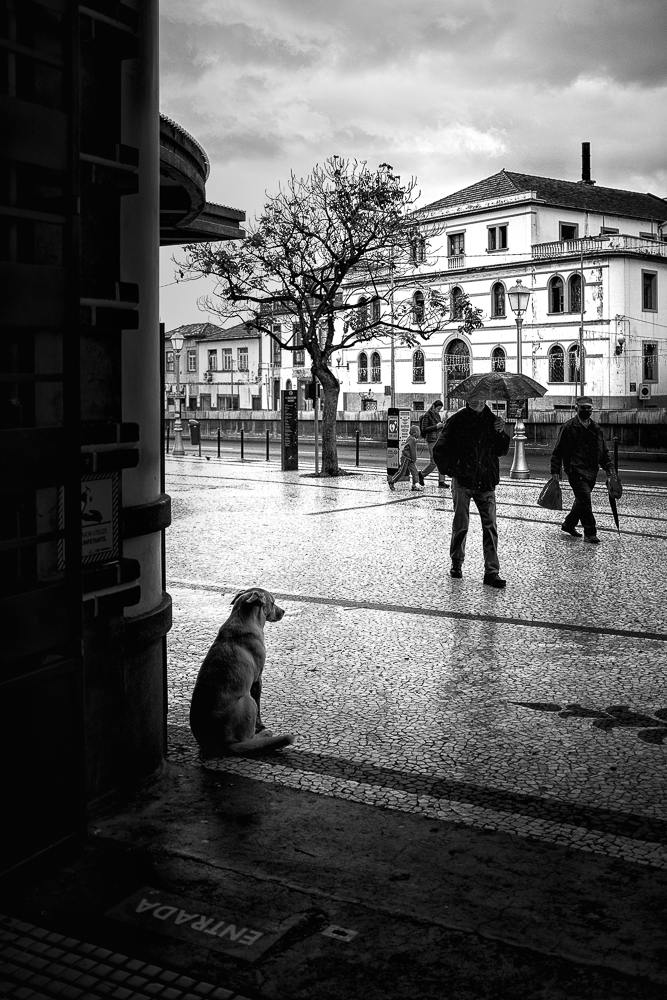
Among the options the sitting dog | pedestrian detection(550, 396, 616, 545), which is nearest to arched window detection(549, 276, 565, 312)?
pedestrian detection(550, 396, 616, 545)

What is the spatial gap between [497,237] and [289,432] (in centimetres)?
4047

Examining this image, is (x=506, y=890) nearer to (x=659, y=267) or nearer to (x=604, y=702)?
(x=604, y=702)

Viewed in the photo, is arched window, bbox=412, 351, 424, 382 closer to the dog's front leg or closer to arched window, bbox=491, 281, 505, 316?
arched window, bbox=491, 281, 505, 316

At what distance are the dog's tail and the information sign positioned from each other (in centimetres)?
2000

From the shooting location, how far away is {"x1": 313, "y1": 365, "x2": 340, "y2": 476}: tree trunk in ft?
76.0

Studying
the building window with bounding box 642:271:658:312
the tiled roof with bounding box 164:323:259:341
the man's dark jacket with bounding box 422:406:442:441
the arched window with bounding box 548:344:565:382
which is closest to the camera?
the man's dark jacket with bounding box 422:406:442:441

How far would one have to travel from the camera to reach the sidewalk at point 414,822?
2912 millimetres

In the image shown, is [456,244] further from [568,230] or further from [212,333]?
[212,333]

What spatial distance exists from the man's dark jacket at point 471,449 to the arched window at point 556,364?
49336 mm

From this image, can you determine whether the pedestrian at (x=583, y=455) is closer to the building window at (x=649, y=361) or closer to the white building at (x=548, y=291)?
the white building at (x=548, y=291)

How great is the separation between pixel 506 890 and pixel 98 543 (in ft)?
6.18

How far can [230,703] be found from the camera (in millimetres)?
4582

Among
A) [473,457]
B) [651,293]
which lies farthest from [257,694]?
[651,293]

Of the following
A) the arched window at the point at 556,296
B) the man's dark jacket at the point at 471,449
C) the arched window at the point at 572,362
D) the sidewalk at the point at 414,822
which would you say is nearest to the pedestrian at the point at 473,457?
the man's dark jacket at the point at 471,449
